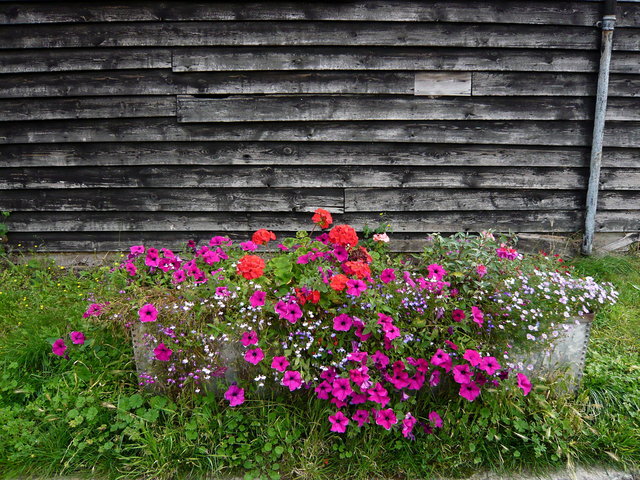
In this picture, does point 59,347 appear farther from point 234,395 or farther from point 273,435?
point 273,435

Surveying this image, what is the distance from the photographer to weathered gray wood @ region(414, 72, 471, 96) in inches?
143

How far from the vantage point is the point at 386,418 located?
6.44 ft

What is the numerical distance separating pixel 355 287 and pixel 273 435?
74 centimetres

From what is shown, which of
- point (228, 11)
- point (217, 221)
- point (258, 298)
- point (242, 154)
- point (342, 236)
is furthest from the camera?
point (217, 221)

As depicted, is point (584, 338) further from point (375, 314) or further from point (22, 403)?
point (22, 403)

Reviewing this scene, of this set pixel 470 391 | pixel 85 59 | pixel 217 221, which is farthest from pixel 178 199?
pixel 470 391

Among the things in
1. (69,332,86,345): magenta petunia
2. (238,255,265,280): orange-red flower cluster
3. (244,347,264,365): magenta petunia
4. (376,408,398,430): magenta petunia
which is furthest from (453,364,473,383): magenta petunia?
(69,332,86,345): magenta petunia

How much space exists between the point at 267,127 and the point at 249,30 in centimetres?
72

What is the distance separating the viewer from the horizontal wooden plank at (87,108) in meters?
3.61

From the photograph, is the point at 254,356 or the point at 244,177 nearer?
the point at 254,356

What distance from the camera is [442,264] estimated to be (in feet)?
8.05

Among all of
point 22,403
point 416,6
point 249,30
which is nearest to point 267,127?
point 249,30

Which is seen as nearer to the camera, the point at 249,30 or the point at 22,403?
the point at 22,403

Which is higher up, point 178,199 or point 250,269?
point 178,199
